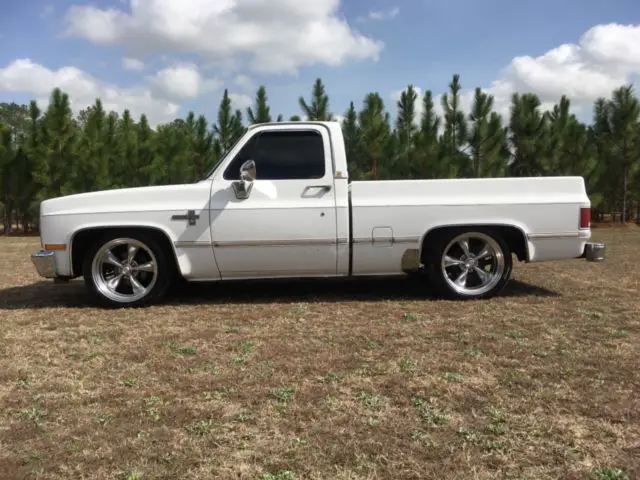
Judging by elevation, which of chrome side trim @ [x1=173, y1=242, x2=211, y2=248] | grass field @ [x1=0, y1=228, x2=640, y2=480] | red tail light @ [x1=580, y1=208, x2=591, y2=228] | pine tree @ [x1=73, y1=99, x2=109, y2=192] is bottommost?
grass field @ [x1=0, y1=228, x2=640, y2=480]

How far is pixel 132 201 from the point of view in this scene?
580 centimetres

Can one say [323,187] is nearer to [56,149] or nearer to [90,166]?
[90,166]

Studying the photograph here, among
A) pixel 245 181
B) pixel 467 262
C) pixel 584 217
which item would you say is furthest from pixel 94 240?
pixel 584 217

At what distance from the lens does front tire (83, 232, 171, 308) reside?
19.1ft

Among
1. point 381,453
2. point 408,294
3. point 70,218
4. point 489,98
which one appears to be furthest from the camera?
point 489,98

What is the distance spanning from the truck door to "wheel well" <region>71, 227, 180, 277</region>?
21.8 inches

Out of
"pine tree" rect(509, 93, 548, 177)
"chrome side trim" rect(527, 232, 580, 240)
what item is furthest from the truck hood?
"pine tree" rect(509, 93, 548, 177)

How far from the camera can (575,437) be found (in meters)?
2.80

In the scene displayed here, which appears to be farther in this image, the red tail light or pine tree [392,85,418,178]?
pine tree [392,85,418,178]

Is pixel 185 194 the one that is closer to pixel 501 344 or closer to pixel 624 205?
pixel 501 344

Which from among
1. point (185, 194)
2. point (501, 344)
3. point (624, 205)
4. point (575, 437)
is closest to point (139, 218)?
point (185, 194)

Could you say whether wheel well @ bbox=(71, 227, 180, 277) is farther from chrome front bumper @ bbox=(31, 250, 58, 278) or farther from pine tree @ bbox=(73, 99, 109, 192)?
pine tree @ bbox=(73, 99, 109, 192)

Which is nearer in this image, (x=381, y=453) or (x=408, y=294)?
(x=381, y=453)

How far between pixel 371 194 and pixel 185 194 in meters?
1.92
